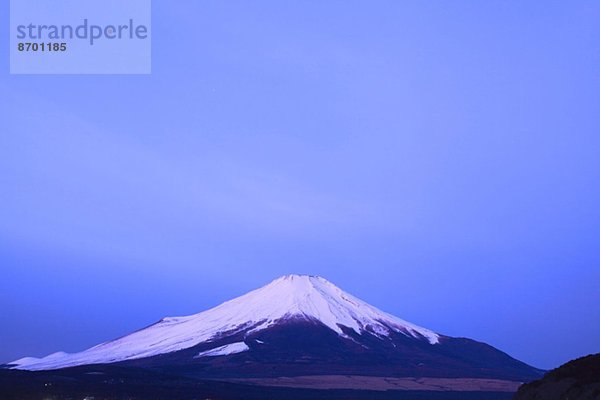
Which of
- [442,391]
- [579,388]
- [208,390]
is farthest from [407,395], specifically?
[579,388]

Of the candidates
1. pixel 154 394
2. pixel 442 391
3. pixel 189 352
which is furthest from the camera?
pixel 189 352

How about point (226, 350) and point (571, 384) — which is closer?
point (571, 384)

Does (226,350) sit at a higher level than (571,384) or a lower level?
lower

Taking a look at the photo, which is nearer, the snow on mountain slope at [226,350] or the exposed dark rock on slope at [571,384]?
the exposed dark rock on slope at [571,384]

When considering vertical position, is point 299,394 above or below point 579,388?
below

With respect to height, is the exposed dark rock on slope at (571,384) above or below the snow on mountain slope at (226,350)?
above

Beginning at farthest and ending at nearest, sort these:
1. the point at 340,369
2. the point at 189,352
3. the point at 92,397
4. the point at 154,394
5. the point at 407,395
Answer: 1. the point at 189,352
2. the point at 340,369
3. the point at 407,395
4. the point at 154,394
5. the point at 92,397

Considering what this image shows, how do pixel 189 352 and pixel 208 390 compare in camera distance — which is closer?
pixel 208 390

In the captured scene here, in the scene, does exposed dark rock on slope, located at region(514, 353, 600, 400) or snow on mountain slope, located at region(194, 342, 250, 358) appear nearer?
exposed dark rock on slope, located at region(514, 353, 600, 400)

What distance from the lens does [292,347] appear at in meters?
194

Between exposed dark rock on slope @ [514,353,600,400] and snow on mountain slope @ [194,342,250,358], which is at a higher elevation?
exposed dark rock on slope @ [514,353,600,400]

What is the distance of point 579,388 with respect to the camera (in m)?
42.9

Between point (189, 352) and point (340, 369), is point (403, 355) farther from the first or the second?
point (189, 352)

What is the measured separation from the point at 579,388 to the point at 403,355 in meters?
157
